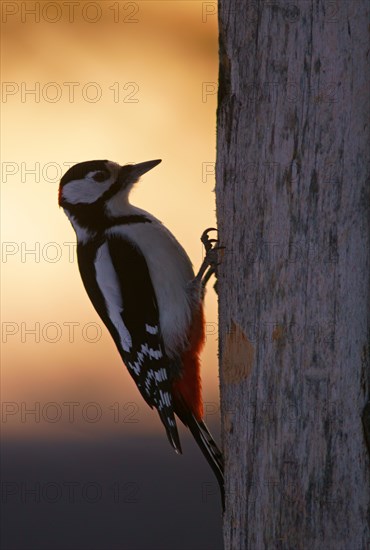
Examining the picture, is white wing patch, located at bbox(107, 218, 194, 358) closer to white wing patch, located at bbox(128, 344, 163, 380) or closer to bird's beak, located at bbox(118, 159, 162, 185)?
white wing patch, located at bbox(128, 344, 163, 380)

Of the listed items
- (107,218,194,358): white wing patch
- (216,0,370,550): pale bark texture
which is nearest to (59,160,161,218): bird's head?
(107,218,194,358): white wing patch

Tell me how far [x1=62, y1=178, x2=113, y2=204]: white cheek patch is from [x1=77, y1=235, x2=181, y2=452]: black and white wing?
0.16 m

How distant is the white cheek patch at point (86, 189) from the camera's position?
2895mm

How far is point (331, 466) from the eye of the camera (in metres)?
2.03

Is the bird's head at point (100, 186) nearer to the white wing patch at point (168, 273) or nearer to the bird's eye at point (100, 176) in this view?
the bird's eye at point (100, 176)

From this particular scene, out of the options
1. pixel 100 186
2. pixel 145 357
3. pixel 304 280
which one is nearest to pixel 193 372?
pixel 145 357

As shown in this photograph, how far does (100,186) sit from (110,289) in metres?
0.33

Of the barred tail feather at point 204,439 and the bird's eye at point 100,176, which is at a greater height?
the bird's eye at point 100,176

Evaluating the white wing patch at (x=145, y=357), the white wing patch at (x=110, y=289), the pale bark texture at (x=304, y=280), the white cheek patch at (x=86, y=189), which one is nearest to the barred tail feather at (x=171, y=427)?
the white wing patch at (x=145, y=357)

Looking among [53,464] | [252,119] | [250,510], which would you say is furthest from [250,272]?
[53,464]

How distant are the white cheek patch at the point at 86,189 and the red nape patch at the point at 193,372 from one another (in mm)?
478

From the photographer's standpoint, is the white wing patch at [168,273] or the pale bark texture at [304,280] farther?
the white wing patch at [168,273]

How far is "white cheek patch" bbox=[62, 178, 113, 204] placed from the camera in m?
2.89

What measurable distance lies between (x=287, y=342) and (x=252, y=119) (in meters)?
0.52
